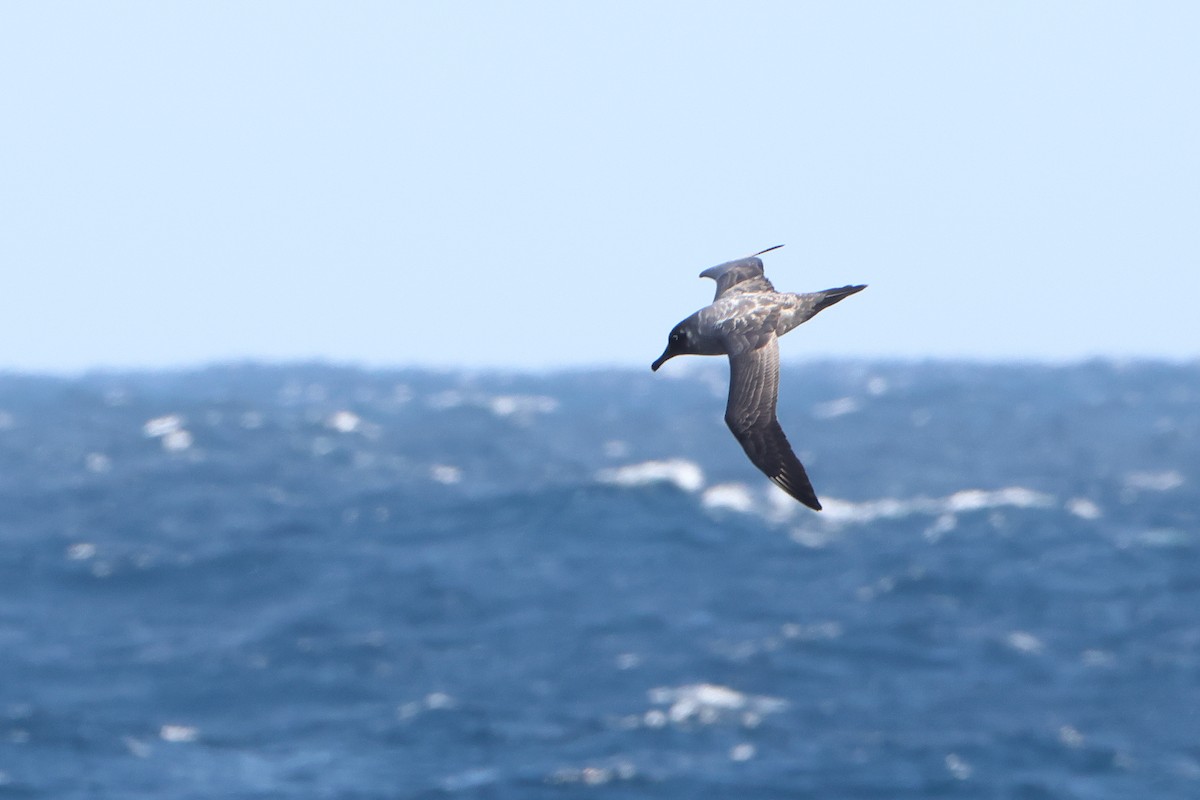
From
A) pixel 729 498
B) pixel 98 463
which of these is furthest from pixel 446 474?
pixel 98 463

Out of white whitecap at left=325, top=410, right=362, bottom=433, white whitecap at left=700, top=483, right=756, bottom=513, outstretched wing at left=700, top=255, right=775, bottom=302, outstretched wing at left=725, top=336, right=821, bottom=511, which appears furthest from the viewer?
white whitecap at left=325, top=410, right=362, bottom=433

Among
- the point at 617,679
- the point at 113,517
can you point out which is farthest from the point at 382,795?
the point at 113,517

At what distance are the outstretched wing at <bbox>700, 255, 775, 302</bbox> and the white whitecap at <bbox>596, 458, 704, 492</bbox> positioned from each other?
54.3 m

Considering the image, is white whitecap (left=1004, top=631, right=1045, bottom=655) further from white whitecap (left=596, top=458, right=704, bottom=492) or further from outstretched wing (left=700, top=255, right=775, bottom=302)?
outstretched wing (left=700, top=255, right=775, bottom=302)

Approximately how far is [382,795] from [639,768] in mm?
6694

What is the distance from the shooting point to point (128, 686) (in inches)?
1996

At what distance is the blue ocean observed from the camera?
140 ft

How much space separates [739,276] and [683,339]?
102 inches

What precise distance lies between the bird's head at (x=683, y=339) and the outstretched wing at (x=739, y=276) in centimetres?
157

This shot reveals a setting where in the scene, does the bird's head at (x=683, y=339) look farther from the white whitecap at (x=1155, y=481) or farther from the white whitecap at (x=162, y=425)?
the white whitecap at (x=162, y=425)

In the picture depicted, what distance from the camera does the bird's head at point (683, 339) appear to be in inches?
605

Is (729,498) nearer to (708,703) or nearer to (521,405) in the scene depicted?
(708,703)

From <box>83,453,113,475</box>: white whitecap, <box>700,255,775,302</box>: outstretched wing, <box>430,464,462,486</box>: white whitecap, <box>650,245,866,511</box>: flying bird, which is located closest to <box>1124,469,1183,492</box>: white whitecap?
<box>430,464,462,486</box>: white whitecap

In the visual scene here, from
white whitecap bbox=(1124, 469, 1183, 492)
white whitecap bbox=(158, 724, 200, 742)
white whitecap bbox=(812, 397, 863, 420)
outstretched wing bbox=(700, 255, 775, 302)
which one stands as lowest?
white whitecap bbox=(158, 724, 200, 742)
